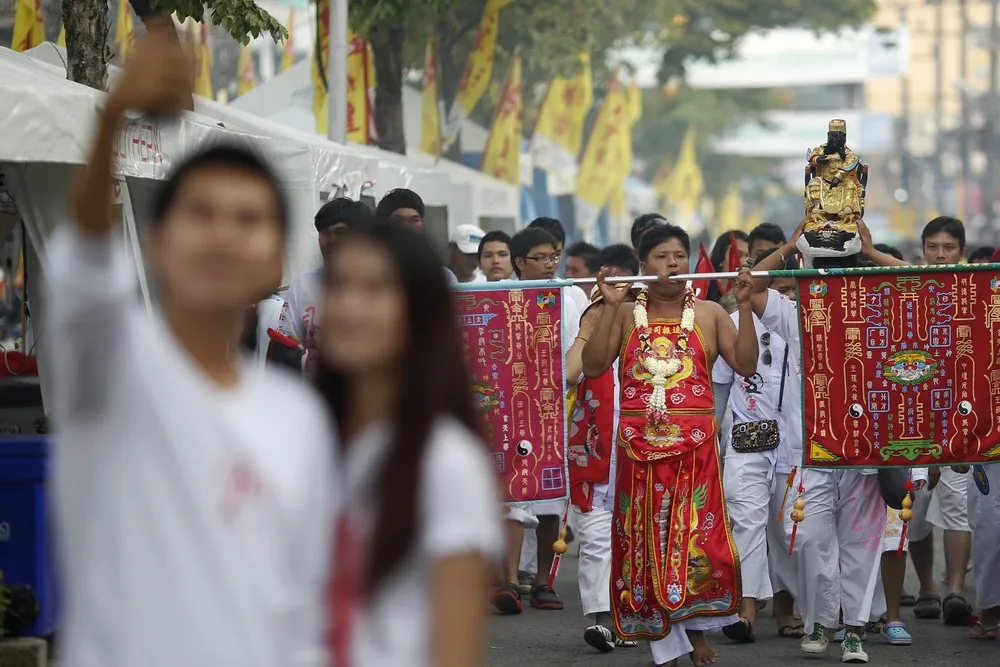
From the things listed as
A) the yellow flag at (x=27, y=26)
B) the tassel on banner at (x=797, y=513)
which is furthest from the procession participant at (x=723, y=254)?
the yellow flag at (x=27, y=26)

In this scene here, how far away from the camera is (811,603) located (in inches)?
315

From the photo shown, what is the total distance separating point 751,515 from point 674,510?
3.93 ft

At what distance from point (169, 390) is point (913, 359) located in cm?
597

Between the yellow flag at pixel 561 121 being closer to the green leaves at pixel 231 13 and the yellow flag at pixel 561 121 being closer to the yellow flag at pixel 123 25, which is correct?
the yellow flag at pixel 123 25

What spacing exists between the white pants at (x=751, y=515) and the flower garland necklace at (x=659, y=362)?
1274 mm

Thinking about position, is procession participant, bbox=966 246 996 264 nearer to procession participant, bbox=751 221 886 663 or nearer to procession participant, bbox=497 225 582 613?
procession participant, bbox=497 225 582 613

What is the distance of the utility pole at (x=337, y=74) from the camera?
14.3 meters

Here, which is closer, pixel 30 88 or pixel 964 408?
pixel 30 88

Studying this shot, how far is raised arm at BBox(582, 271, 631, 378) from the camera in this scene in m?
7.43

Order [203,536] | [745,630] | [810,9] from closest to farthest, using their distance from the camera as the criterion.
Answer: [203,536]
[745,630]
[810,9]

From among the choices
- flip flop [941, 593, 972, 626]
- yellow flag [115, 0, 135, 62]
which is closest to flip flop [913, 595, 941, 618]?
flip flop [941, 593, 972, 626]

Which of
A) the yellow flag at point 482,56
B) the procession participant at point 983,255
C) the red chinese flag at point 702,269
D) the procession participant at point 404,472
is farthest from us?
the yellow flag at point 482,56

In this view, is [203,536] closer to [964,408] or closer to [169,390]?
[169,390]

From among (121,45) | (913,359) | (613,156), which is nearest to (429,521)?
(913,359)
